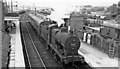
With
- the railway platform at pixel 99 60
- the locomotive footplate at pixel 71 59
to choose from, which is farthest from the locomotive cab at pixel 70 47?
the railway platform at pixel 99 60

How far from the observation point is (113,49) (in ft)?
74.4

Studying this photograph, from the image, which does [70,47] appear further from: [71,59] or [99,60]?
[99,60]

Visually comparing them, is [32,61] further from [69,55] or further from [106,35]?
[106,35]

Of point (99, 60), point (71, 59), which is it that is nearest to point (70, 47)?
point (71, 59)

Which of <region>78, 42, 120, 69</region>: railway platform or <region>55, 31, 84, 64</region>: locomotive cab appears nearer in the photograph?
<region>55, 31, 84, 64</region>: locomotive cab

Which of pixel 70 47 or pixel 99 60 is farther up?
pixel 70 47

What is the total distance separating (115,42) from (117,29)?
2.03 m

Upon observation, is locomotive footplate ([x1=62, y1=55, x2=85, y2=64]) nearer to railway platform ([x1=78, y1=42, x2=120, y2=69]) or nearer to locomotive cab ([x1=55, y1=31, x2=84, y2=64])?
locomotive cab ([x1=55, y1=31, x2=84, y2=64])

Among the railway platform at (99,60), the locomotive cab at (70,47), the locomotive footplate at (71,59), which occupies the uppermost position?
the locomotive cab at (70,47)

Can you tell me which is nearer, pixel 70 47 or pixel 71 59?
pixel 71 59

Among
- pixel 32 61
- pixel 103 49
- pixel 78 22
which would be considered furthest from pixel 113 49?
pixel 78 22

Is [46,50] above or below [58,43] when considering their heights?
below

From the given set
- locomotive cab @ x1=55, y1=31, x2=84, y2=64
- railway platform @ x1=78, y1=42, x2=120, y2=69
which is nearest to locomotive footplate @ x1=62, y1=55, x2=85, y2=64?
locomotive cab @ x1=55, y1=31, x2=84, y2=64

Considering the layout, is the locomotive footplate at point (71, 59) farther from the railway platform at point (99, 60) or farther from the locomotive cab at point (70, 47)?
the railway platform at point (99, 60)
